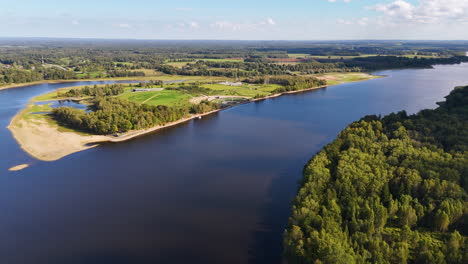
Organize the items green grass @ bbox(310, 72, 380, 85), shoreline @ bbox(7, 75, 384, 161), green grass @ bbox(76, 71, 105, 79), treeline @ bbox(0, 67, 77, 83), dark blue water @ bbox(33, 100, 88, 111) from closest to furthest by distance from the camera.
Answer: shoreline @ bbox(7, 75, 384, 161) < dark blue water @ bbox(33, 100, 88, 111) < treeline @ bbox(0, 67, 77, 83) < green grass @ bbox(310, 72, 380, 85) < green grass @ bbox(76, 71, 105, 79)

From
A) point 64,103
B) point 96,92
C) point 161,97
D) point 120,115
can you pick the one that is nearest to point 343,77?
point 161,97

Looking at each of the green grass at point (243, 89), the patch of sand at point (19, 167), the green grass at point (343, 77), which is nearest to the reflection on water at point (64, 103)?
the patch of sand at point (19, 167)

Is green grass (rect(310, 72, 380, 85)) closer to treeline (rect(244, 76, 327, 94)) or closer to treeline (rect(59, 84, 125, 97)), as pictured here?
treeline (rect(244, 76, 327, 94))

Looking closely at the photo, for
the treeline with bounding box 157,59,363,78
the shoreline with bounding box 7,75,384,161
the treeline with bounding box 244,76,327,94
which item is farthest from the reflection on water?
the treeline with bounding box 157,59,363,78

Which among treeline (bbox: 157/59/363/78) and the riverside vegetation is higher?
treeline (bbox: 157/59/363/78)

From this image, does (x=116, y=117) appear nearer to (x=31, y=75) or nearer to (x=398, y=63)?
(x=31, y=75)

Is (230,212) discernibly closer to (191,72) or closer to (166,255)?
(166,255)

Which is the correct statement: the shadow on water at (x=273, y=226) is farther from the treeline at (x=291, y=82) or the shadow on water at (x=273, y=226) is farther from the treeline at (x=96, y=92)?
the treeline at (x=96, y=92)

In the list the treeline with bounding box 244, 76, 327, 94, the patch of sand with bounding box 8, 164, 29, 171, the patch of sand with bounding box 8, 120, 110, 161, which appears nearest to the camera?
Result: the patch of sand with bounding box 8, 164, 29, 171
